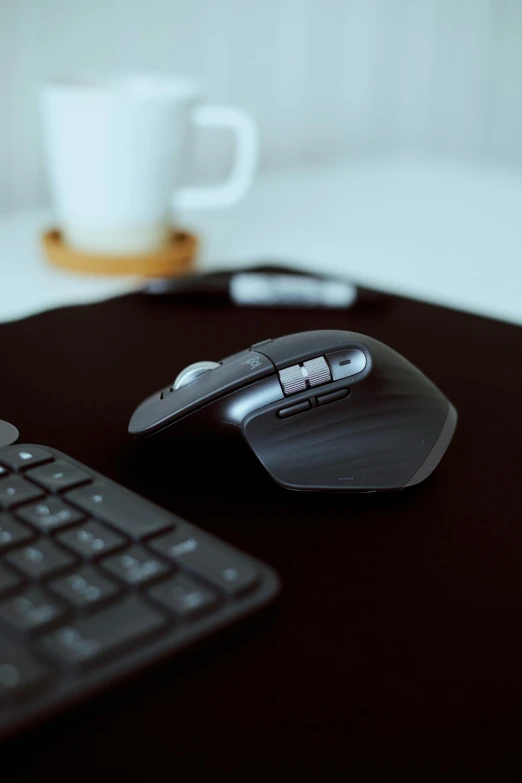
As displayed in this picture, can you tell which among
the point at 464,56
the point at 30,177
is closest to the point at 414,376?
the point at 30,177

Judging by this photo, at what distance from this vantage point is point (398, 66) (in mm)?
1375

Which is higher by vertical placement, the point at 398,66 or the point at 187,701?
the point at 398,66

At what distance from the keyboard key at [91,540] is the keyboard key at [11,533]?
1 cm

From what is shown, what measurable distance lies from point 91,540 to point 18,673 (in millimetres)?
65

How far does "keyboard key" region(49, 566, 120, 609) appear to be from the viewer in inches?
9.9

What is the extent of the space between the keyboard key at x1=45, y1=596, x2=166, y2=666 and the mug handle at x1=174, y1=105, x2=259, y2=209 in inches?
21.1

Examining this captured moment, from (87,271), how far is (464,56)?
1.05 meters

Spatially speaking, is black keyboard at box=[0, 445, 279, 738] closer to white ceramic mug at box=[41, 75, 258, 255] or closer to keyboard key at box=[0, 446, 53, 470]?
keyboard key at box=[0, 446, 53, 470]

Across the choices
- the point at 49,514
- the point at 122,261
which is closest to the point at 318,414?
the point at 49,514

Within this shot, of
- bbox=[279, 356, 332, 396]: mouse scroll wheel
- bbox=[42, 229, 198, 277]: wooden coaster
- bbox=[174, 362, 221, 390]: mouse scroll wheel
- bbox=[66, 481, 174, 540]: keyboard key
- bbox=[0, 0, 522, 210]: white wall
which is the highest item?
bbox=[0, 0, 522, 210]: white wall

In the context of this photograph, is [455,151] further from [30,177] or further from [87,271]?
[87,271]

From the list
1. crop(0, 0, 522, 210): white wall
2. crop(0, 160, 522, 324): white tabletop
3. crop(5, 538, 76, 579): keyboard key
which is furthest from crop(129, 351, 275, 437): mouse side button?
crop(0, 0, 522, 210): white wall

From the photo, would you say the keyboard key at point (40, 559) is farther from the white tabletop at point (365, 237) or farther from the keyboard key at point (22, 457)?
the white tabletop at point (365, 237)

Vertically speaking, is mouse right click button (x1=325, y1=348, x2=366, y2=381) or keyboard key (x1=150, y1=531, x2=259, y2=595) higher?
mouse right click button (x1=325, y1=348, x2=366, y2=381)
